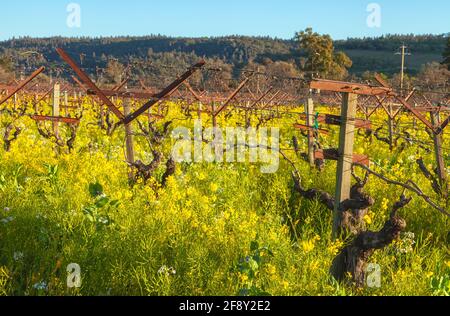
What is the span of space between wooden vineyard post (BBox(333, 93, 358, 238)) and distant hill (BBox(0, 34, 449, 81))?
263 feet

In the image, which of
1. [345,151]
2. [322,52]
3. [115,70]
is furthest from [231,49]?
[345,151]

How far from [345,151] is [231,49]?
114 metres

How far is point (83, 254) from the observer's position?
14.7 feet

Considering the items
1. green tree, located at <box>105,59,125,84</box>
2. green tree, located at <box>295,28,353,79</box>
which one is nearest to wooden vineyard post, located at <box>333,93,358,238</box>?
green tree, located at <box>105,59,125,84</box>

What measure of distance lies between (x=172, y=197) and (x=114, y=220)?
45.3 inches

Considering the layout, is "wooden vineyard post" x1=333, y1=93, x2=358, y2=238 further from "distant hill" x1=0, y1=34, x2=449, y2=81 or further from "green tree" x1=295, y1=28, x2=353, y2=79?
"distant hill" x1=0, y1=34, x2=449, y2=81

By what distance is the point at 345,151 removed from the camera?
463 cm

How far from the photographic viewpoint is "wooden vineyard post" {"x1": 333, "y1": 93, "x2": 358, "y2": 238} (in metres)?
4.61

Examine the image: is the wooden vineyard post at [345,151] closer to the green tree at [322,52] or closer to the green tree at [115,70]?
the green tree at [115,70]

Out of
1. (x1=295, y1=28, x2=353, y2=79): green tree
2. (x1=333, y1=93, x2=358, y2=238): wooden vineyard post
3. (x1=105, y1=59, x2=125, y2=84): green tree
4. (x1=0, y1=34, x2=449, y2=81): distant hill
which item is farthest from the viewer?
(x1=0, y1=34, x2=449, y2=81): distant hill

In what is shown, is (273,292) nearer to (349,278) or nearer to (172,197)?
(349,278)

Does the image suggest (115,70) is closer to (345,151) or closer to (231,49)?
(345,151)
